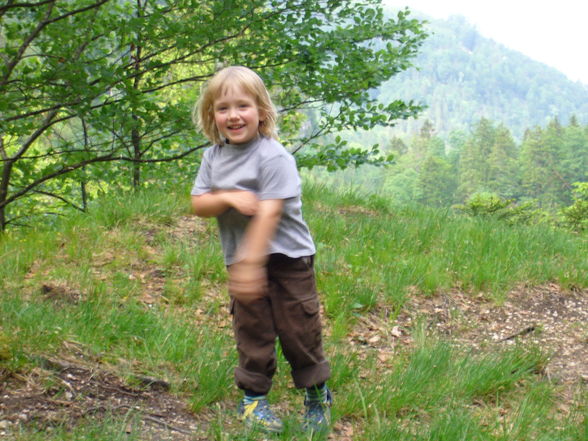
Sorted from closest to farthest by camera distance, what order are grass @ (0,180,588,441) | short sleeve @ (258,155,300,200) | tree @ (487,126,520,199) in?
short sleeve @ (258,155,300,200), grass @ (0,180,588,441), tree @ (487,126,520,199)

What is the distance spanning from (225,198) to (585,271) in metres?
4.75

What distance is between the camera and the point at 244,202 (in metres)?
2.38

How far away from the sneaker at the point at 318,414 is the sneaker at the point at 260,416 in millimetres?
Answer: 142

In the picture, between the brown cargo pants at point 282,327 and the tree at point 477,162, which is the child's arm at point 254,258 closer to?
the brown cargo pants at point 282,327

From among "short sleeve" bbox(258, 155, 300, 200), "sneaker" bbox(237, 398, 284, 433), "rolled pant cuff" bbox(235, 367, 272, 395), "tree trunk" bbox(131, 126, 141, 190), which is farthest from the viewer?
"tree trunk" bbox(131, 126, 141, 190)

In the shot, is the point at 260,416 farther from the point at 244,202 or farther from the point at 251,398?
the point at 244,202

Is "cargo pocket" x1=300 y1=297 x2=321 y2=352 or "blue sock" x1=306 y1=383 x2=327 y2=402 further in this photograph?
"blue sock" x1=306 y1=383 x2=327 y2=402

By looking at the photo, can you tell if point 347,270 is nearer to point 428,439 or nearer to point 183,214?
point 183,214

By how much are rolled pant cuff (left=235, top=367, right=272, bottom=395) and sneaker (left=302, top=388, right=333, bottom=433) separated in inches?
9.8

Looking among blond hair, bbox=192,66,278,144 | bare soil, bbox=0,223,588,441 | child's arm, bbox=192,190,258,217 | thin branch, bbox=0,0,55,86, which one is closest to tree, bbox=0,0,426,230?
thin branch, bbox=0,0,55,86

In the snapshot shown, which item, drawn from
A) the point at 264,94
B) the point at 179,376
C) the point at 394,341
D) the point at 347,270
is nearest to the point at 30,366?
the point at 179,376

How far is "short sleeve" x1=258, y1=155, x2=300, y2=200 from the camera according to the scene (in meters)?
2.43

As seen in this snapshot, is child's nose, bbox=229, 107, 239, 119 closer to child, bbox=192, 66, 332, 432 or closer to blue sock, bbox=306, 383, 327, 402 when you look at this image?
child, bbox=192, 66, 332, 432

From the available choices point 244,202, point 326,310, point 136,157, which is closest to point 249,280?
point 244,202
